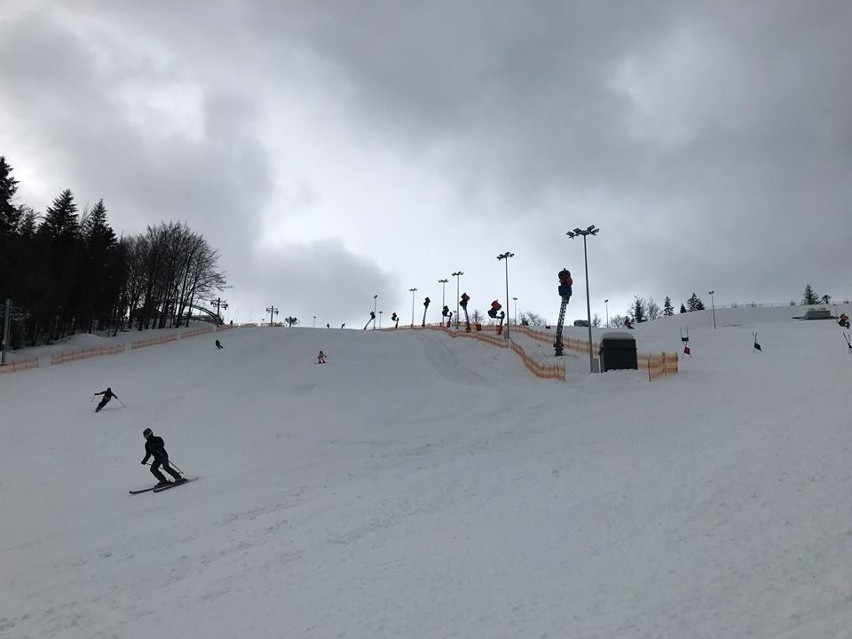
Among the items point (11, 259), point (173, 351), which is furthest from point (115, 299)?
point (173, 351)

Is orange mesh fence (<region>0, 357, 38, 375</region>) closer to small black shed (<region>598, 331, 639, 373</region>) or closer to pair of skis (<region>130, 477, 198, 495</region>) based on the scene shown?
pair of skis (<region>130, 477, 198, 495</region>)

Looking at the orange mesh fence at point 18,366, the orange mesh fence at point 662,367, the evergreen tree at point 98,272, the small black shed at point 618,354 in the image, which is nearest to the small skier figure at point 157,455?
the orange mesh fence at point 662,367

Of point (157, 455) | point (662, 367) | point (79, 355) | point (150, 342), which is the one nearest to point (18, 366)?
point (79, 355)

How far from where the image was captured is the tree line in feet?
145

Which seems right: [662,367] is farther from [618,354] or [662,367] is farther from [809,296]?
[809,296]

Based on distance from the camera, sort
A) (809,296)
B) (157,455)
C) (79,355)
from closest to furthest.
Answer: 1. (157,455)
2. (79,355)
3. (809,296)

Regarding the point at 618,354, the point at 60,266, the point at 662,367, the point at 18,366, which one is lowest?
the point at 18,366

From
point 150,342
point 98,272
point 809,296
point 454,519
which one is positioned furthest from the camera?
point 809,296

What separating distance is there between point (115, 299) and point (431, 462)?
193 ft

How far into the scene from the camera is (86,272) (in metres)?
54.8

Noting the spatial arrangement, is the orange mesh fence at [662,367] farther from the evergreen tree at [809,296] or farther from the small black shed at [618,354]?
the evergreen tree at [809,296]

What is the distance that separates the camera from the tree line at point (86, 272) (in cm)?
4428

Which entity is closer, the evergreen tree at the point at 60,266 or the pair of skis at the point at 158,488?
the pair of skis at the point at 158,488

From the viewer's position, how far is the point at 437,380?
3050cm
